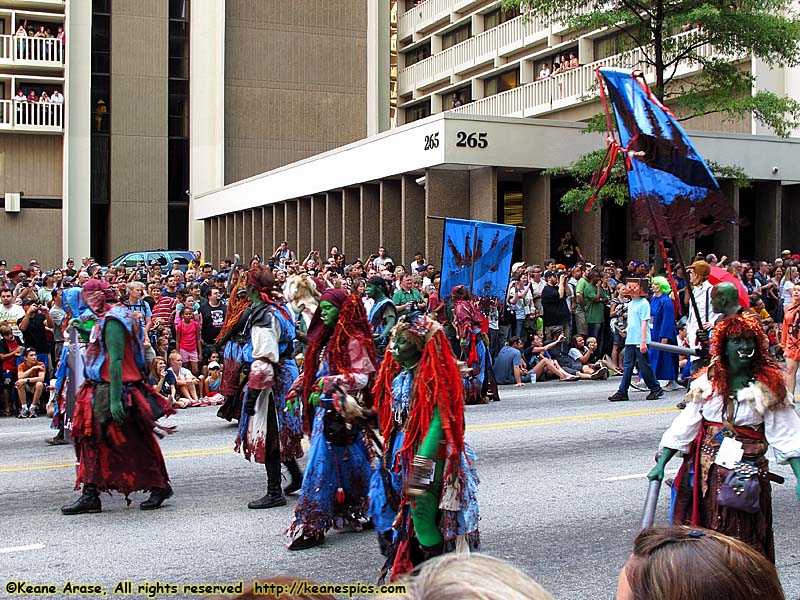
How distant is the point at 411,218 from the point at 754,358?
2266cm

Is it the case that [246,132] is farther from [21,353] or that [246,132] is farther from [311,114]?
[21,353]

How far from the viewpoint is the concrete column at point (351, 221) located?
104ft

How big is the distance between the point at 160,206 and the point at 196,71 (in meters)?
6.01

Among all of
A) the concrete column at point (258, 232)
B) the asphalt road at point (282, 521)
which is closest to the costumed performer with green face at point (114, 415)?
the asphalt road at point (282, 521)

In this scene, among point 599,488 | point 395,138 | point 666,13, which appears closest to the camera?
point 599,488

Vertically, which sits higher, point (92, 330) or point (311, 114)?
point (311, 114)

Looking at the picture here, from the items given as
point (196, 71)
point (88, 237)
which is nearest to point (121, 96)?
point (196, 71)

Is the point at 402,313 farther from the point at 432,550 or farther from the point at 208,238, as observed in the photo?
the point at 208,238

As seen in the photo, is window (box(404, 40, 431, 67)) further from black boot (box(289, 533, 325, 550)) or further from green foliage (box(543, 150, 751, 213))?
black boot (box(289, 533, 325, 550))

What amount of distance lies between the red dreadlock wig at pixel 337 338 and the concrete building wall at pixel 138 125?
1496 inches

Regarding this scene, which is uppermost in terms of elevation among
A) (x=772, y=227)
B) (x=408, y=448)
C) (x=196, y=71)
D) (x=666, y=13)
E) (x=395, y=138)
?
(x=196, y=71)

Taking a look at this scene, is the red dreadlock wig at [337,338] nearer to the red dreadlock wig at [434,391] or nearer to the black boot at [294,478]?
the black boot at [294,478]

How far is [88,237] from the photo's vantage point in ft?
140

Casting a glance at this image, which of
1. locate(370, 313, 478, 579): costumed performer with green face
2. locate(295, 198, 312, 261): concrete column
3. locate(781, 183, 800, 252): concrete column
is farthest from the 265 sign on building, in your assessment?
locate(370, 313, 478, 579): costumed performer with green face
